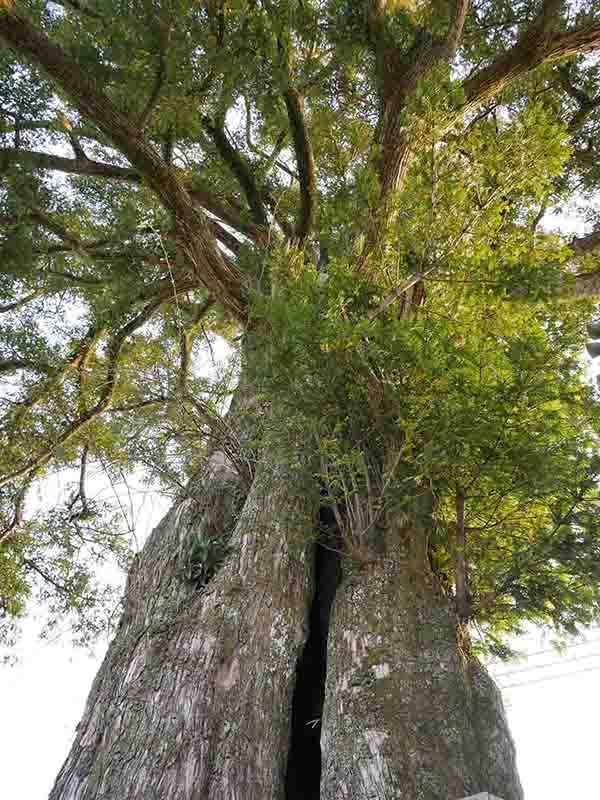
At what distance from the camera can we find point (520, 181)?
3287 mm

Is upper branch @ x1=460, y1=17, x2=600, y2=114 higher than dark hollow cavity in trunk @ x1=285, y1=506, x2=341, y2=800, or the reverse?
upper branch @ x1=460, y1=17, x2=600, y2=114

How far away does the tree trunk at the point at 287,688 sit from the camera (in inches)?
99.4

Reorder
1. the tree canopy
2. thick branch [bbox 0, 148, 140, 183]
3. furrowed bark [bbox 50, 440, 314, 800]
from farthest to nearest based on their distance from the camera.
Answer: thick branch [bbox 0, 148, 140, 183] < the tree canopy < furrowed bark [bbox 50, 440, 314, 800]

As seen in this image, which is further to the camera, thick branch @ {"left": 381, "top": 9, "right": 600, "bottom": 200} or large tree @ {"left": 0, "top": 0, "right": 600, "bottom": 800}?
thick branch @ {"left": 381, "top": 9, "right": 600, "bottom": 200}

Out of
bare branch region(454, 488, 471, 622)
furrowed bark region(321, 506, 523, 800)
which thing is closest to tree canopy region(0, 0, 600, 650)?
bare branch region(454, 488, 471, 622)

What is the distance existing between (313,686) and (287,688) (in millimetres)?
552

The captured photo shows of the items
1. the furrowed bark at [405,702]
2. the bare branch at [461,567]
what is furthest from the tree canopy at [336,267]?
the furrowed bark at [405,702]

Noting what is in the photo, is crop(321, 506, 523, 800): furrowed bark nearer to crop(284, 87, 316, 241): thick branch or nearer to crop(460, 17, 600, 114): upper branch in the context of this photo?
crop(284, 87, 316, 241): thick branch


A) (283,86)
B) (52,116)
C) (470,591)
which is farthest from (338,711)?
(52,116)

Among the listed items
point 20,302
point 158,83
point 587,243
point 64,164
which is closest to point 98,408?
point 20,302

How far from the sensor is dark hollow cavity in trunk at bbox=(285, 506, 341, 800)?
10.6 feet

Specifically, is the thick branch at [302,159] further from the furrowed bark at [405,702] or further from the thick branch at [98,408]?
the furrowed bark at [405,702]

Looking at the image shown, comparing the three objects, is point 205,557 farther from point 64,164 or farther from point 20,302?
point 20,302

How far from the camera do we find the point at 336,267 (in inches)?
120
